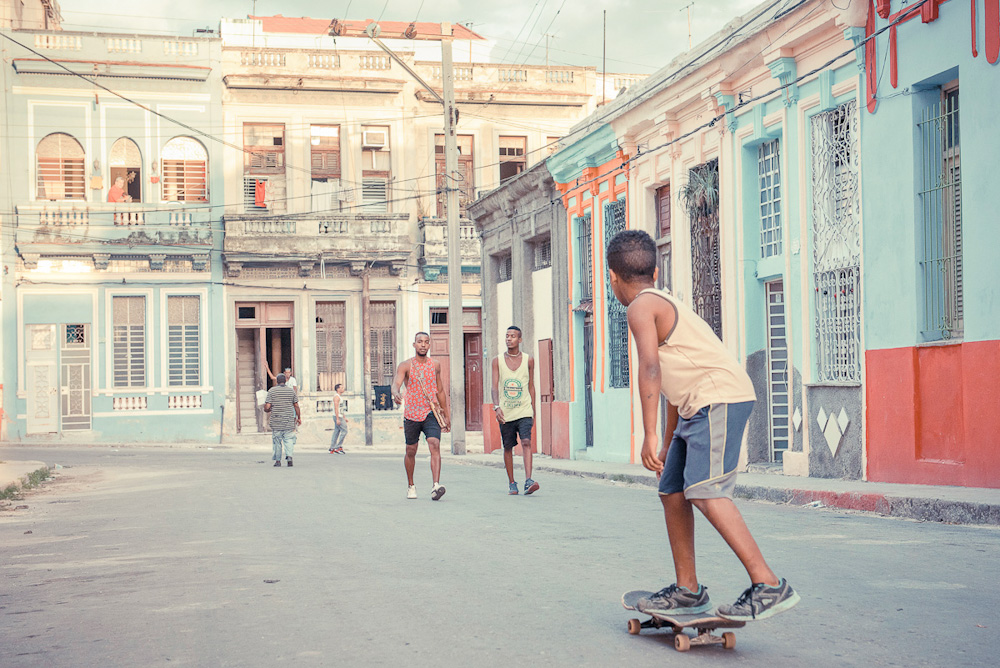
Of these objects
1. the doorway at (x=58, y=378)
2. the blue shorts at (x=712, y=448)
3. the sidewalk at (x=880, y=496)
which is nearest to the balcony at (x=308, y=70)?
the doorway at (x=58, y=378)

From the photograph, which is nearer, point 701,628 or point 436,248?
point 701,628

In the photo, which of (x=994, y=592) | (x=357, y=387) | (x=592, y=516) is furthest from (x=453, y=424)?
(x=994, y=592)

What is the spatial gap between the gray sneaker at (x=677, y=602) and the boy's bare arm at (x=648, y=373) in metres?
0.53

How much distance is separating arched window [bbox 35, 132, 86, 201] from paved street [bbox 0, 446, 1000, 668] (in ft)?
73.1

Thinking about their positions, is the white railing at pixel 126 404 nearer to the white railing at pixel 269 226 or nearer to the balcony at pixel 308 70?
the white railing at pixel 269 226

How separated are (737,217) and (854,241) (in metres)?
2.82

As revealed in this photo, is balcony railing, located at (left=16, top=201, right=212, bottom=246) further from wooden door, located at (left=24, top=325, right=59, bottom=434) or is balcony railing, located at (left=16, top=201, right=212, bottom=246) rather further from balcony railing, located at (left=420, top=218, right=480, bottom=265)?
balcony railing, located at (left=420, top=218, right=480, bottom=265)

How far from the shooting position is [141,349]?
1291 inches

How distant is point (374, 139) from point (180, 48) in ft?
20.1

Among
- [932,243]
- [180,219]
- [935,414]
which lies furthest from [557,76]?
[935,414]

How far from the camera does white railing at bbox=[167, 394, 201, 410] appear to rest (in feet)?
107

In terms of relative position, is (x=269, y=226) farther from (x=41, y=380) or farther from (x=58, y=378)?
(x=41, y=380)

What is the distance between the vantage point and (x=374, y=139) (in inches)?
1352

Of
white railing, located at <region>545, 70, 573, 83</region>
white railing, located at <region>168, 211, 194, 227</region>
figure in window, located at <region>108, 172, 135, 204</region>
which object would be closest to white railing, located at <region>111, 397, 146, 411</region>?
white railing, located at <region>168, 211, 194, 227</region>
